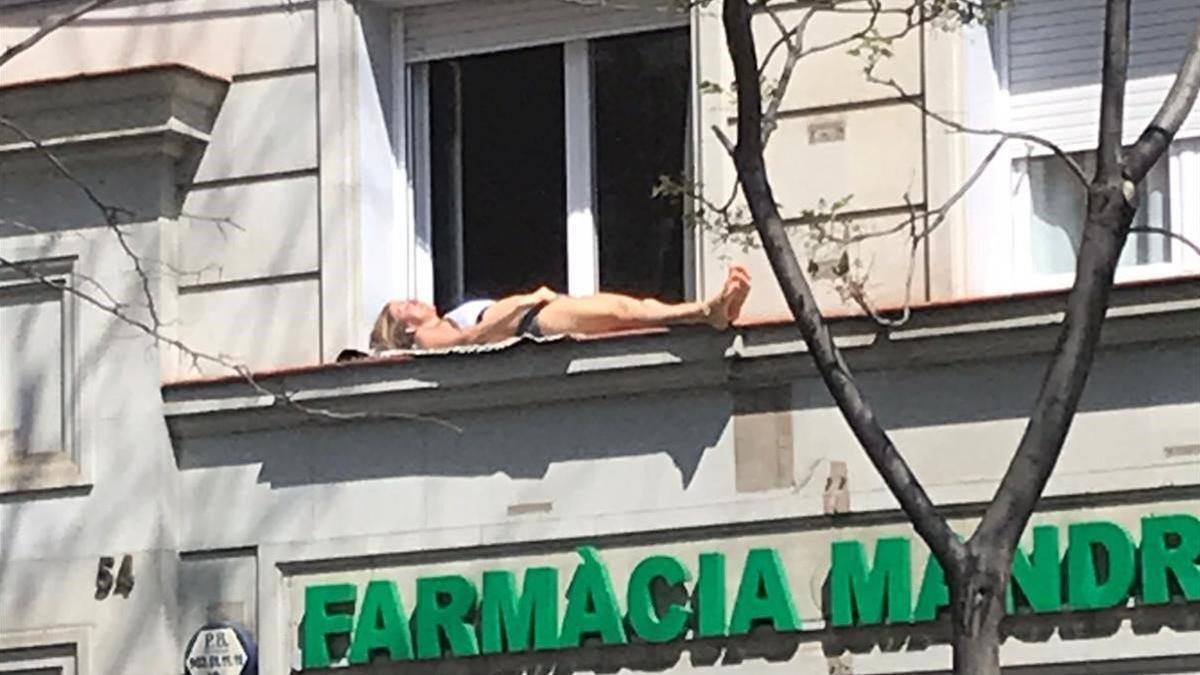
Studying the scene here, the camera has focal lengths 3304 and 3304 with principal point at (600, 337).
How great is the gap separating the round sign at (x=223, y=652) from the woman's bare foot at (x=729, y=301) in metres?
2.88

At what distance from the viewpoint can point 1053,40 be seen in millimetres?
15000

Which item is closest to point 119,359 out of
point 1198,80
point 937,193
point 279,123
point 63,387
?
point 63,387

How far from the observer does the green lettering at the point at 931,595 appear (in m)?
14.3

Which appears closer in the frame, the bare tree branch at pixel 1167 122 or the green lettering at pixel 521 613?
the bare tree branch at pixel 1167 122

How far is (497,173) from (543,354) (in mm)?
1438

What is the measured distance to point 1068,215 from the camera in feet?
49.3

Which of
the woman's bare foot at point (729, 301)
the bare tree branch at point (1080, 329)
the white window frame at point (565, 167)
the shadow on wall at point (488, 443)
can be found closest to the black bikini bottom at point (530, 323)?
the shadow on wall at point (488, 443)

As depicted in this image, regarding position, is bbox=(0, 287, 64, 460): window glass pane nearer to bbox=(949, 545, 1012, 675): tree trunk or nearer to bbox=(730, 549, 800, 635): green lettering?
bbox=(730, 549, 800, 635): green lettering

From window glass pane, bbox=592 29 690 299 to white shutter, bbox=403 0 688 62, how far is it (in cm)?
10

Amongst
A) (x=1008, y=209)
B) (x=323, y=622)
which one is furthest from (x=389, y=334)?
(x=1008, y=209)

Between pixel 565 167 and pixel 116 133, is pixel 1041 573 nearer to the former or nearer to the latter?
pixel 565 167

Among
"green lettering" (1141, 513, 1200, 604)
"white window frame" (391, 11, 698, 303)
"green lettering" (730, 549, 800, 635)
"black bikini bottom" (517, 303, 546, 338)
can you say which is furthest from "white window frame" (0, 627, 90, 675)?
"green lettering" (1141, 513, 1200, 604)

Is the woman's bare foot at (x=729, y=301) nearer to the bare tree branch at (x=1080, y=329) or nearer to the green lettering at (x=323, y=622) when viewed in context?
the green lettering at (x=323, y=622)

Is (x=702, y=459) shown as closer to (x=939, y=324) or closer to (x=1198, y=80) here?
(x=939, y=324)
